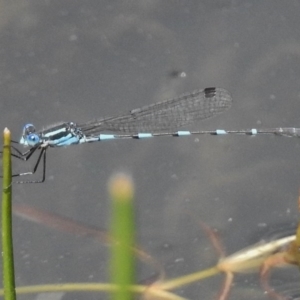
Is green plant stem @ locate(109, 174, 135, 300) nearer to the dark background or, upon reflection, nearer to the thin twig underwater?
the thin twig underwater

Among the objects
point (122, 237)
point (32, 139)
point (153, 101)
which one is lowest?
point (122, 237)

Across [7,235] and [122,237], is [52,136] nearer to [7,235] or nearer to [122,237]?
[7,235]

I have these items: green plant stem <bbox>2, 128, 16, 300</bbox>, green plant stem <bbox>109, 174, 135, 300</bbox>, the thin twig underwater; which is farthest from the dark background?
green plant stem <bbox>109, 174, 135, 300</bbox>

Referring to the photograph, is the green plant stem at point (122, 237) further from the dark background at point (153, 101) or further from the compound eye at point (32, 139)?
the compound eye at point (32, 139)

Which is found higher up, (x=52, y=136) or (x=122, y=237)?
(x=52, y=136)

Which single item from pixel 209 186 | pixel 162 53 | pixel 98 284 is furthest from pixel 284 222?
pixel 162 53

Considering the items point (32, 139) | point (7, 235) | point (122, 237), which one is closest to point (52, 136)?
point (32, 139)

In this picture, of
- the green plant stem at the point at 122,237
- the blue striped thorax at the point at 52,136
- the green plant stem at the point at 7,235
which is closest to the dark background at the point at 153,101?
the blue striped thorax at the point at 52,136
